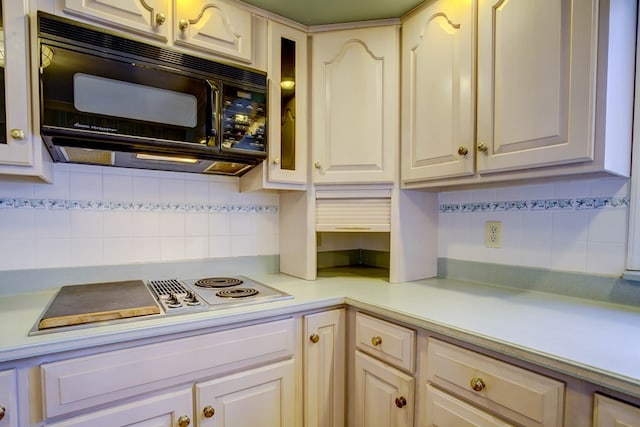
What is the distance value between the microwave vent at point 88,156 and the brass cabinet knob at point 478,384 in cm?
141

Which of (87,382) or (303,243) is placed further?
(303,243)

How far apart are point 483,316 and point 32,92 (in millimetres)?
Result: 1563

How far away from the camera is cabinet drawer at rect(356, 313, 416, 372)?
3.67 ft

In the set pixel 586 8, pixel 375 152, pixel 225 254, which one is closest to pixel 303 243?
pixel 225 254

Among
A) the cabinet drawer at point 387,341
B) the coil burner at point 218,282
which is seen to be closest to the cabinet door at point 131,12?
the coil burner at point 218,282

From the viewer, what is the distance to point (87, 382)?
90 cm

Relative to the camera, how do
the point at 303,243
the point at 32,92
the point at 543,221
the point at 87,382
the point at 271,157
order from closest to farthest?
1. the point at 87,382
2. the point at 32,92
3. the point at 543,221
4. the point at 271,157
5. the point at 303,243

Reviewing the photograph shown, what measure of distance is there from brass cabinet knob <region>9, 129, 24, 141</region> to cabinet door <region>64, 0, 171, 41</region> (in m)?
0.42

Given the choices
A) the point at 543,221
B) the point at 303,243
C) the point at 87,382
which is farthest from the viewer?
the point at 303,243

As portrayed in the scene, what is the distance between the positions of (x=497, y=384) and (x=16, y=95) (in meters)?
1.60

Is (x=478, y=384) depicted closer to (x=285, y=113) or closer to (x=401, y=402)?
(x=401, y=402)

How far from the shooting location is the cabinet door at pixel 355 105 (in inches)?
60.3

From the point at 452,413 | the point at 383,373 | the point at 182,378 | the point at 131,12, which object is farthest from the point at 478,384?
the point at 131,12

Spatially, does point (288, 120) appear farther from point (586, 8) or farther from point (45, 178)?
point (586, 8)
